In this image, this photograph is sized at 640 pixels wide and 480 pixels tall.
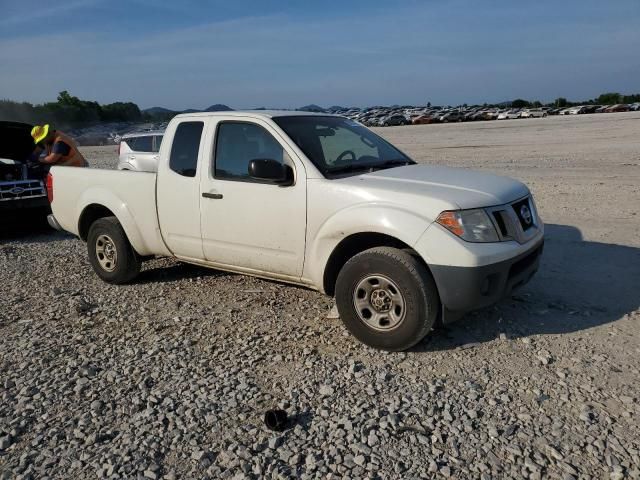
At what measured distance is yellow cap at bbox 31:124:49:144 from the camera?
33.0 feet

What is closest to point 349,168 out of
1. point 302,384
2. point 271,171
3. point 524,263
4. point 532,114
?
point 271,171

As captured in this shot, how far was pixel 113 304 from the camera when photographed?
5664mm

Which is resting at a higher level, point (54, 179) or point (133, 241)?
point (54, 179)

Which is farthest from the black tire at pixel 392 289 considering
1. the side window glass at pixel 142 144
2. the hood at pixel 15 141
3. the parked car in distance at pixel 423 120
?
the parked car in distance at pixel 423 120

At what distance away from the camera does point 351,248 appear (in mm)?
4559

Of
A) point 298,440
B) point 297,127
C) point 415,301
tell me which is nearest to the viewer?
point 298,440

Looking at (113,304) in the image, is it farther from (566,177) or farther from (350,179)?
(566,177)

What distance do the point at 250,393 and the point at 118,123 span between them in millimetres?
74912

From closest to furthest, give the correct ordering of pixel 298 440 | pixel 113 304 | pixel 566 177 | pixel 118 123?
pixel 298 440 < pixel 113 304 < pixel 566 177 < pixel 118 123

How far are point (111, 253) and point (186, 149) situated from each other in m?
1.69

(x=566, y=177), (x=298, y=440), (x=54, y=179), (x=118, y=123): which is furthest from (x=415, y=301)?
(x=118, y=123)

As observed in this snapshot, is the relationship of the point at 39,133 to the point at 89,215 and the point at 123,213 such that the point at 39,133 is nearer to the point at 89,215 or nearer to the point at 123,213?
the point at 89,215

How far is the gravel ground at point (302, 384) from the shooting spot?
9.89ft

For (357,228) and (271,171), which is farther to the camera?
(271,171)
